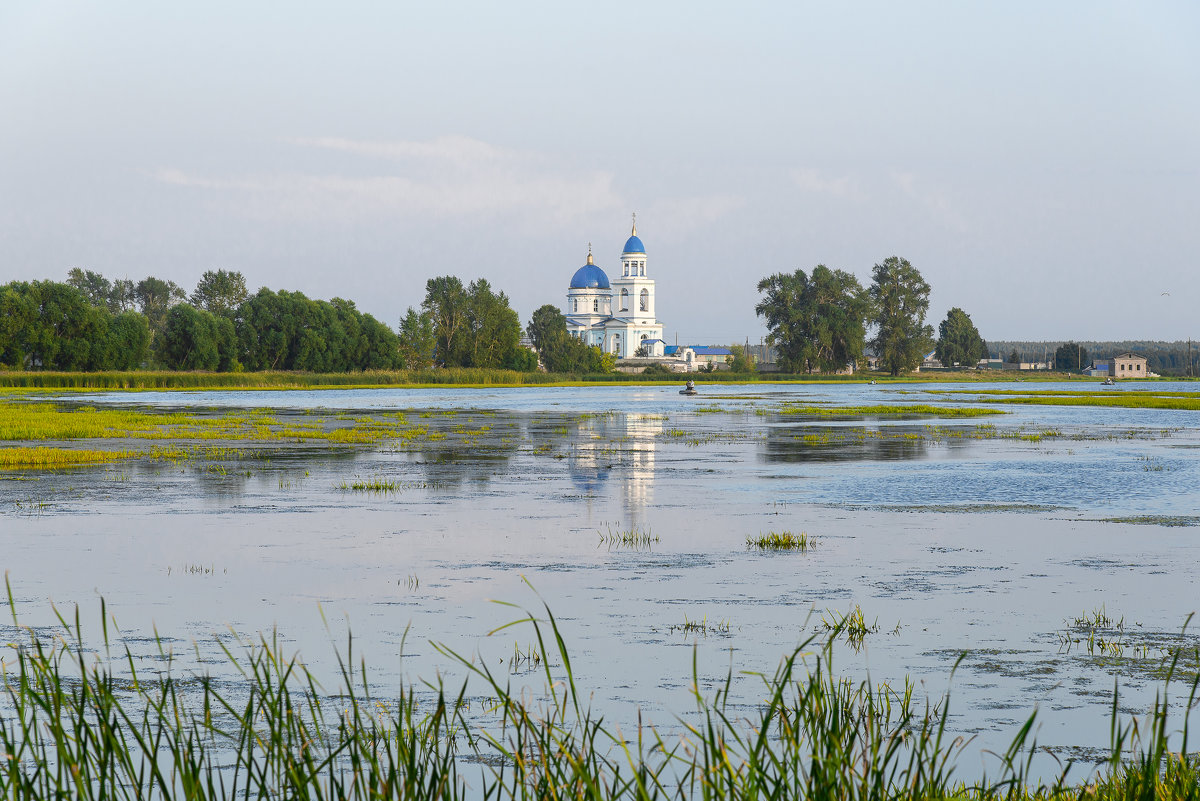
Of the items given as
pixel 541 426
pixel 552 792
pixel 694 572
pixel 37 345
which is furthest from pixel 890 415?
pixel 37 345

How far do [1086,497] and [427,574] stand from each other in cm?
1239

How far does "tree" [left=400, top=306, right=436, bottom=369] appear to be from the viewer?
13950 cm

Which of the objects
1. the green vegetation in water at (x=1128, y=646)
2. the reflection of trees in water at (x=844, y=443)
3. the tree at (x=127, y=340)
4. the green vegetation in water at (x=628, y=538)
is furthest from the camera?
the tree at (x=127, y=340)

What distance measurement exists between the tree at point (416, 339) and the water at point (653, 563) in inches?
4441

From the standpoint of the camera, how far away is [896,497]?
20.3m

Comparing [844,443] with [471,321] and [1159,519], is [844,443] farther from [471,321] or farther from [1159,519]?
[471,321]

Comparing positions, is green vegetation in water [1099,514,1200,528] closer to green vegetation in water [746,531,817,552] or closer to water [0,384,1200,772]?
water [0,384,1200,772]

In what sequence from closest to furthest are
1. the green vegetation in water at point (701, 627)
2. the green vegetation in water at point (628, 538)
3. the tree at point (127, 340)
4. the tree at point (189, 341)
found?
the green vegetation in water at point (701, 627)
the green vegetation in water at point (628, 538)
the tree at point (127, 340)
the tree at point (189, 341)

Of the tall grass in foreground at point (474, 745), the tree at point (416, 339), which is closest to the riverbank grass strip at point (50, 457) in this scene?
the tall grass in foreground at point (474, 745)

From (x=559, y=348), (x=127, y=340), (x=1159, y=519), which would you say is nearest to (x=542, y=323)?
(x=559, y=348)

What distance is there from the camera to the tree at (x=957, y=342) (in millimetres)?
192500

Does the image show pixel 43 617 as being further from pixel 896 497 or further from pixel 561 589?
pixel 896 497

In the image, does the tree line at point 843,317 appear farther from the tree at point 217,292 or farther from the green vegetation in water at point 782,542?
the green vegetation in water at point 782,542

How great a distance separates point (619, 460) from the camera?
27625 mm
